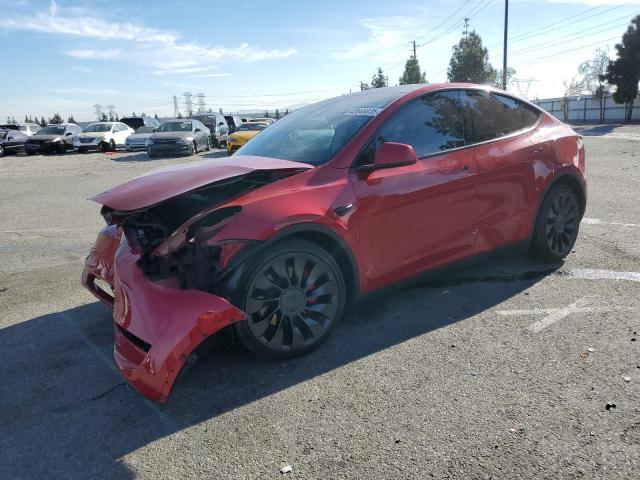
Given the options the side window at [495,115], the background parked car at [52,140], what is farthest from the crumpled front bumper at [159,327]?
the background parked car at [52,140]

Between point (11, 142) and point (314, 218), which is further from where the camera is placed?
point (11, 142)

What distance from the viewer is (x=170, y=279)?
119 inches

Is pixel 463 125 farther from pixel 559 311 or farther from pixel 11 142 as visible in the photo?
pixel 11 142

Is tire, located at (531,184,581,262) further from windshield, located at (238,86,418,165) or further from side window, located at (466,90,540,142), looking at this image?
windshield, located at (238,86,418,165)

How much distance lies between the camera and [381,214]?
11.6ft

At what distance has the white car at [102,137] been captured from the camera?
26.8 metres

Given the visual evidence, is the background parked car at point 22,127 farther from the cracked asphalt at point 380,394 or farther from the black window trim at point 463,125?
the black window trim at point 463,125

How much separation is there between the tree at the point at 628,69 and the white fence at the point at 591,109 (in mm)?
1037

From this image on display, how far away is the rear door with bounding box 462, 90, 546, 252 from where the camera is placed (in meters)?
4.15

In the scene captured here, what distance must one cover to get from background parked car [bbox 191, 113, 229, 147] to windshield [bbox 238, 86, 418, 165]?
22.3 meters

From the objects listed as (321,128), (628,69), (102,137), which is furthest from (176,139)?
(628,69)

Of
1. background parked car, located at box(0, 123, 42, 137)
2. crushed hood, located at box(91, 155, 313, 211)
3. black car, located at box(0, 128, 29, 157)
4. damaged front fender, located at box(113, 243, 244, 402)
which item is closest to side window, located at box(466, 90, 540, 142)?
crushed hood, located at box(91, 155, 313, 211)

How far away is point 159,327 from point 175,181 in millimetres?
971

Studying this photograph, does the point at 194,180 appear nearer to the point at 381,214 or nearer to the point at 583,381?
the point at 381,214
